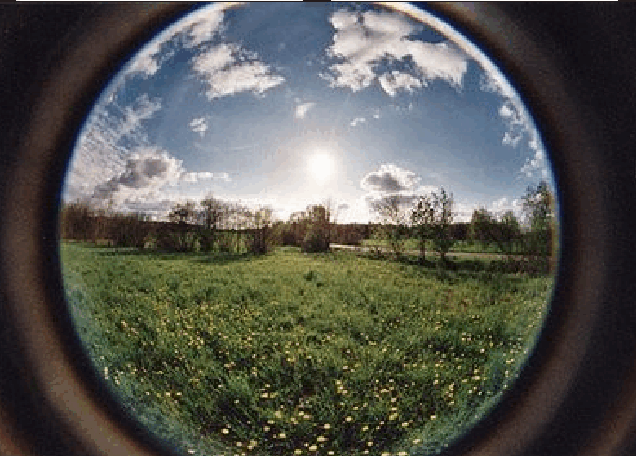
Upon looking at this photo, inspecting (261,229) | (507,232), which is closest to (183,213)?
(261,229)

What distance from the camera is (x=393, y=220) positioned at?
1474 mm

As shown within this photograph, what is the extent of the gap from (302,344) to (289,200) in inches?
17.1

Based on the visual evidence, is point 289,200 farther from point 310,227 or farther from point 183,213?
point 183,213

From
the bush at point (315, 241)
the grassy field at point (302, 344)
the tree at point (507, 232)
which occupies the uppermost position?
the tree at point (507, 232)

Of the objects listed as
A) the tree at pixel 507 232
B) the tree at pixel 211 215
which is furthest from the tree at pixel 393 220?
the tree at pixel 211 215

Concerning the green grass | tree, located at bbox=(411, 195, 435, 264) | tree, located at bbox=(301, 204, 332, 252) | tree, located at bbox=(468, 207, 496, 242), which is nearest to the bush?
tree, located at bbox=(301, 204, 332, 252)

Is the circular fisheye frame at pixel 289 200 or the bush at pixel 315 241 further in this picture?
the bush at pixel 315 241

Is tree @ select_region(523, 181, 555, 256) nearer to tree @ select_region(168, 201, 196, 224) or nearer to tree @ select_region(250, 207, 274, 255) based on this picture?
tree @ select_region(250, 207, 274, 255)

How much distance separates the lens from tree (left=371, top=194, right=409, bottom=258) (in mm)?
1385

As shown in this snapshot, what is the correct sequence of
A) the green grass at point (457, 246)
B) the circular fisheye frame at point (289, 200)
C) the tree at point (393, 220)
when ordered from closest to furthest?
1. the circular fisheye frame at point (289, 200)
2. the tree at point (393, 220)
3. the green grass at point (457, 246)

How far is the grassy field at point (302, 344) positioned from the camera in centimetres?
145

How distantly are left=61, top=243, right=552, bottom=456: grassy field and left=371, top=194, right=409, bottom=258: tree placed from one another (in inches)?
2.5

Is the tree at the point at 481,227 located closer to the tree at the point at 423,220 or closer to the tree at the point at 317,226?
the tree at the point at 423,220

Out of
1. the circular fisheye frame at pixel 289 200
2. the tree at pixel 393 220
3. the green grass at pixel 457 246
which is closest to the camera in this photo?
the circular fisheye frame at pixel 289 200
